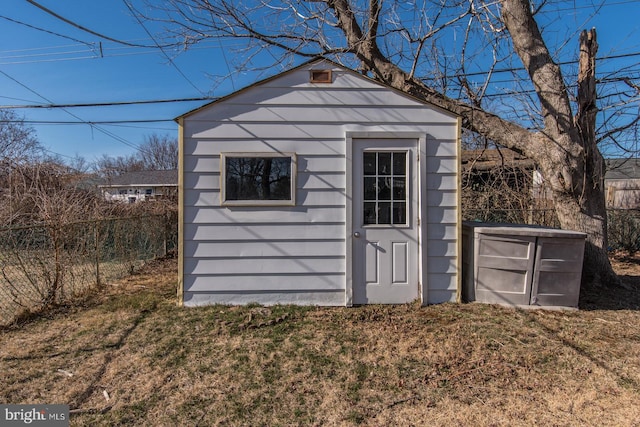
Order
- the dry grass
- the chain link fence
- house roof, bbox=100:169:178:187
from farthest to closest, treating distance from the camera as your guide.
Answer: house roof, bbox=100:169:178:187, the chain link fence, the dry grass

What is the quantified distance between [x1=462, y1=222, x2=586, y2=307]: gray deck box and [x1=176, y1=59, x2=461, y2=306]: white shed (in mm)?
340

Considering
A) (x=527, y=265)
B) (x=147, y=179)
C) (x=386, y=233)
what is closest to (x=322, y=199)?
(x=386, y=233)

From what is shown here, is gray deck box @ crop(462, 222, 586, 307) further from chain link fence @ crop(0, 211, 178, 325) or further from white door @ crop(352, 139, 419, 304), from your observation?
chain link fence @ crop(0, 211, 178, 325)

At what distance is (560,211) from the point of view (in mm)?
5445

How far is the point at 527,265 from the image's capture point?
4336mm

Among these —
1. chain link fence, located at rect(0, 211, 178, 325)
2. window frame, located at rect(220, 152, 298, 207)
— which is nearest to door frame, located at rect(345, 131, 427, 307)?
window frame, located at rect(220, 152, 298, 207)

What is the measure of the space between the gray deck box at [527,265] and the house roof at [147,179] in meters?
22.0

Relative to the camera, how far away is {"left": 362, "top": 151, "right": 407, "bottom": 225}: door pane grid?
4496mm

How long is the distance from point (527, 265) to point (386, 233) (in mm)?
1785

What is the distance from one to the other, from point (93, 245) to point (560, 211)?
24.1ft

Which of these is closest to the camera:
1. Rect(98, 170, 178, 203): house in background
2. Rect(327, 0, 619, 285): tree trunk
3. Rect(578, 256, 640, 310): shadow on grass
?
Rect(578, 256, 640, 310): shadow on grass

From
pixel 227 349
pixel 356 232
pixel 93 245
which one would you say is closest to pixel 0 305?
pixel 93 245

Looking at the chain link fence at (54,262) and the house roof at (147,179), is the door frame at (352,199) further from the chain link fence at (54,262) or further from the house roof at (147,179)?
the house roof at (147,179)

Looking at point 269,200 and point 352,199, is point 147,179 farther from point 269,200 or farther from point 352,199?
point 352,199
